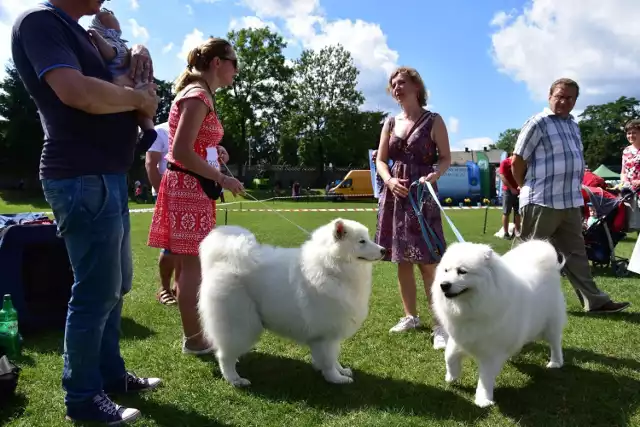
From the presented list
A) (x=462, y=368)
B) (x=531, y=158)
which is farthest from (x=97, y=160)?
(x=531, y=158)

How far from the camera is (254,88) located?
126ft

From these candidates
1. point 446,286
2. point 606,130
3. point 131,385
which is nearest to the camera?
point 446,286

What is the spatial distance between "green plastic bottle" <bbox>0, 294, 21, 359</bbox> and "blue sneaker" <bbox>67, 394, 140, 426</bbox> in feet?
4.30

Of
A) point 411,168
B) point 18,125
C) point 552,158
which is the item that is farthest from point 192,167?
point 18,125

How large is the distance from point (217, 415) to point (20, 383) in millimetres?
1369

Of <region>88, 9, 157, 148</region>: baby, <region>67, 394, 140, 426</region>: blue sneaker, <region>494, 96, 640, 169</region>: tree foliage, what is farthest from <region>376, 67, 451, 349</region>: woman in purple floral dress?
<region>494, 96, 640, 169</region>: tree foliage

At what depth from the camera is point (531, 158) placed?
14.4ft

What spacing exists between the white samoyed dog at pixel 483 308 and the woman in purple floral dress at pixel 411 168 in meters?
0.92

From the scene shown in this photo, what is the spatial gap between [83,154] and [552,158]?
384 centimetres

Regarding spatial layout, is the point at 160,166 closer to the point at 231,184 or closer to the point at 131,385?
the point at 231,184

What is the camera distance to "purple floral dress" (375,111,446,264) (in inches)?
155

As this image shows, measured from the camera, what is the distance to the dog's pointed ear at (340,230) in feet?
10.1

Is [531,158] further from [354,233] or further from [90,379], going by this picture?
[90,379]

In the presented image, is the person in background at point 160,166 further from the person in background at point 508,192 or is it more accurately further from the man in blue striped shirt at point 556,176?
the person in background at point 508,192
